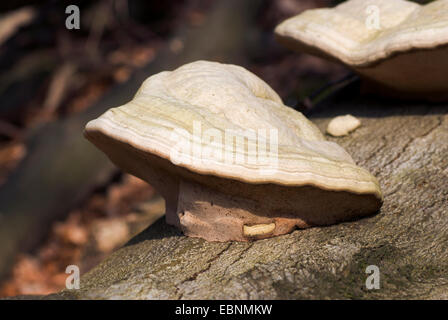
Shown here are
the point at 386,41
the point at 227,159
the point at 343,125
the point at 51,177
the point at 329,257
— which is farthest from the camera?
the point at 51,177

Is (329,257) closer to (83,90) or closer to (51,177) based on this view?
(51,177)

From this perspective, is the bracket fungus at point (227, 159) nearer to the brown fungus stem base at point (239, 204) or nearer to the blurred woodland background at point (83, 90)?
the brown fungus stem base at point (239, 204)

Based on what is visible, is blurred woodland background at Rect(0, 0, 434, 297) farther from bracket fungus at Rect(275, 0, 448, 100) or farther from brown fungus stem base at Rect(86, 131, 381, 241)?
brown fungus stem base at Rect(86, 131, 381, 241)

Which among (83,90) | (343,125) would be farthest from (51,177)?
(343,125)

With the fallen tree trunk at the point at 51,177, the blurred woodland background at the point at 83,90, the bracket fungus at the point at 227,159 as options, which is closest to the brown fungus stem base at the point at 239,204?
the bracket fungus at the point at 227,159

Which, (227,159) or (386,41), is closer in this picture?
(227,159)
